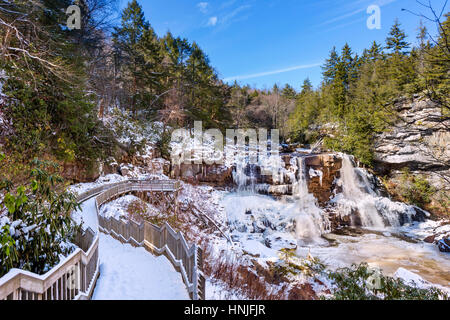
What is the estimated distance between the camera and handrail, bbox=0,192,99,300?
2.34 m

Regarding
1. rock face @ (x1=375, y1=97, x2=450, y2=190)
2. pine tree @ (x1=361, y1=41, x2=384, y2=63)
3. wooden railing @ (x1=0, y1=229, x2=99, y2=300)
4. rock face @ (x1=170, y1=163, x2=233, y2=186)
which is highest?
pine tree @ (x1=361, y1=41, x2=384, y2=63)

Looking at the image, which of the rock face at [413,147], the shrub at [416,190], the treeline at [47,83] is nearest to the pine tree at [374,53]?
the rock face at [413,147]

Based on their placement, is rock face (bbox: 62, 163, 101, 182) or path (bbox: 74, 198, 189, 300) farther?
rock face (bbox: 62, 163, 101, 182)

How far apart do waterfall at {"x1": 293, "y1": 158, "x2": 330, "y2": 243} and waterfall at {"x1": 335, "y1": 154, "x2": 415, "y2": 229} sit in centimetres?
231

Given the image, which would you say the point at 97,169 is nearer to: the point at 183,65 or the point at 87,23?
the point at 87,23

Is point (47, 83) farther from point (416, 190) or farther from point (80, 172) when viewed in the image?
point (416, 190)

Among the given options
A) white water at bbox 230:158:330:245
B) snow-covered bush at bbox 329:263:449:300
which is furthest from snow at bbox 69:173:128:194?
snow-covered bush at bbox 329:263:449:300

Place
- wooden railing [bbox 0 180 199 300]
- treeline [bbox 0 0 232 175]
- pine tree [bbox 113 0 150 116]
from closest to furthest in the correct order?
wooden railing [bbox 0 180 199 300]
treeline [bbox 0 0 232 175]
pine tree [bbox 113 0 150 116]

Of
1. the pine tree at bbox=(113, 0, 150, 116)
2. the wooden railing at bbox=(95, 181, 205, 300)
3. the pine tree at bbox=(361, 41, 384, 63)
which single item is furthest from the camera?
the pine tree at bbox=(361, 41, 384, 63)

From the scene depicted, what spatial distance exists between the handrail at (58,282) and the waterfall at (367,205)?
747 inches

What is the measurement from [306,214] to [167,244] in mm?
14000

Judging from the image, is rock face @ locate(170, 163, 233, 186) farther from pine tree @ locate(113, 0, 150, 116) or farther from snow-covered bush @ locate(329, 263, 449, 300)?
snow-covered bush @ locate(329, 263, 449, 300)
